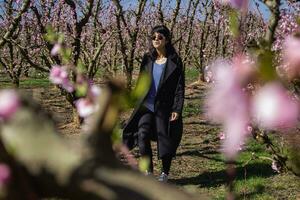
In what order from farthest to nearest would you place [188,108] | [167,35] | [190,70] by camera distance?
[190,70], [188,108], [167,35]

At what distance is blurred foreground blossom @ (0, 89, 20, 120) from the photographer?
0.70 meters

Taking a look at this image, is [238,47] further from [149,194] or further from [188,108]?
[188,108]

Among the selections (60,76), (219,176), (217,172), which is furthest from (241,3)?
(217,172)

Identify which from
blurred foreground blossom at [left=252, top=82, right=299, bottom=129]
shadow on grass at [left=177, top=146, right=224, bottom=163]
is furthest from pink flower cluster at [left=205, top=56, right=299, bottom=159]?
shadow on grass at [left=177, top=146, right=224, bottom=163]

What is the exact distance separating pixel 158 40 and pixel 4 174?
511cm

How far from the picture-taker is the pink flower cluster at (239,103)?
1.85ft

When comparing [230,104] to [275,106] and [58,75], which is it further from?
[58,75]

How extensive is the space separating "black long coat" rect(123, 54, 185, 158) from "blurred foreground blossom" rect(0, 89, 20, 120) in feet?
16.8

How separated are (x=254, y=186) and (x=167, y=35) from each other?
1819 millimetres

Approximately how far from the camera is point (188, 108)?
47.8ft

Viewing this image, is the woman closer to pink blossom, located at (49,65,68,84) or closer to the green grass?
the green grass

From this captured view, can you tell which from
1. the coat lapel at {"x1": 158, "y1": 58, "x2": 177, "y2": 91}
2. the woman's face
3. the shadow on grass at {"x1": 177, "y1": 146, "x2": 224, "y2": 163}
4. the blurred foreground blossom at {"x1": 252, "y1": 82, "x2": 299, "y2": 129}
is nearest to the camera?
the blurred foreground blossom at {"x1": 252, "y1": 82, "x2": 299, "y2": 129}

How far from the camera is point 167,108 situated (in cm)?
597

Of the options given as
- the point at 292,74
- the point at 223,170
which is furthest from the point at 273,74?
the point at 223,170
